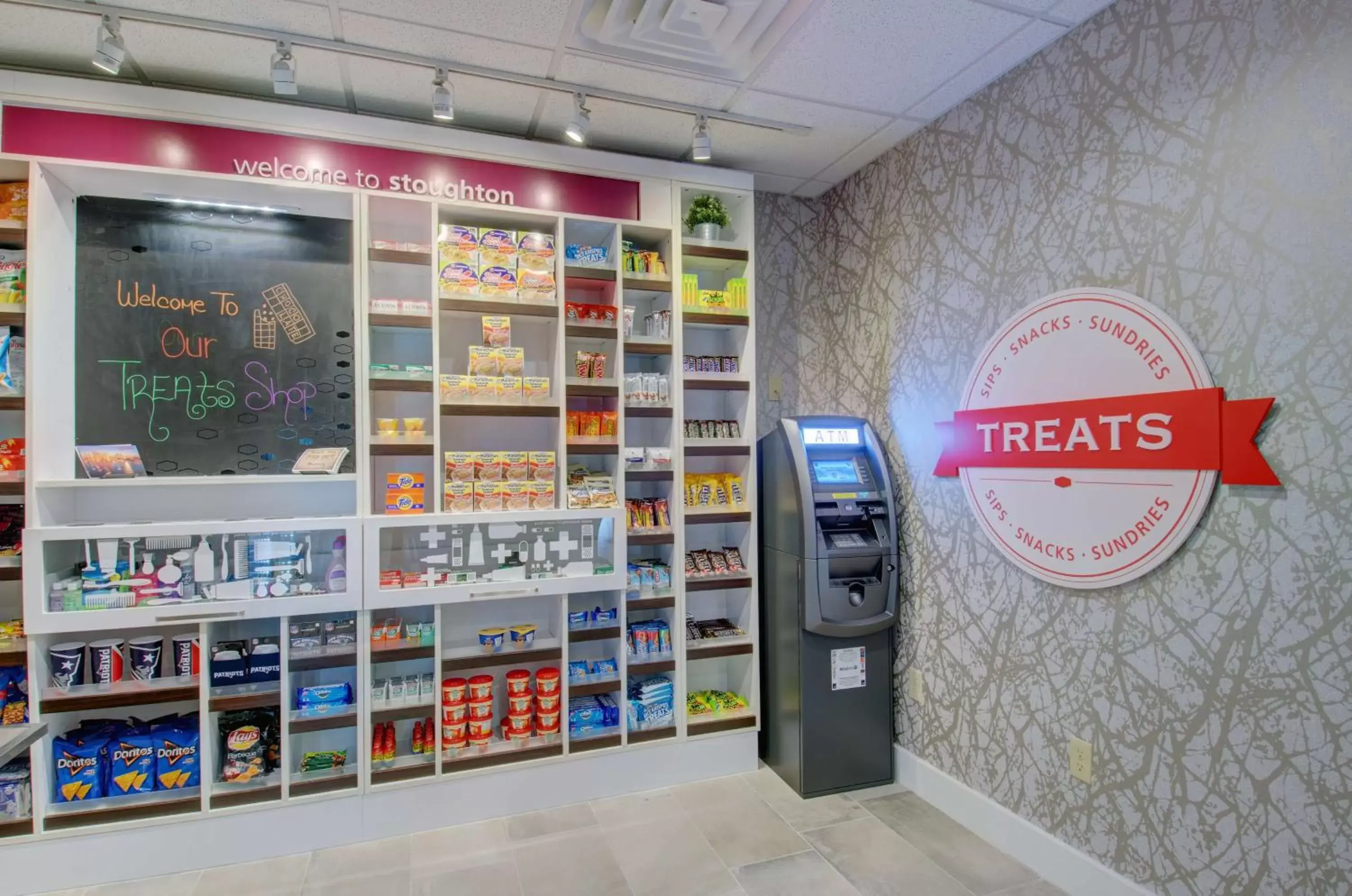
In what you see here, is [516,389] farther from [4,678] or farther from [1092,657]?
[1092,657]

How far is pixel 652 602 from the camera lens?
3.26m

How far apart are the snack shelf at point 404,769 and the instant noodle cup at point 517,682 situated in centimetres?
41

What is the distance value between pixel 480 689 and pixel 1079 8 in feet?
11.8

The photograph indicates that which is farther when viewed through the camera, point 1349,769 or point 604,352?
point 604,352

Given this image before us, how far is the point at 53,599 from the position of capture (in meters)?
2.47

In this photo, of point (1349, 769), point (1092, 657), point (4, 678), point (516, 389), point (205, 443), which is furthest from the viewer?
point (516, 389)

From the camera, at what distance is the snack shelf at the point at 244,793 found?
261 centimetres

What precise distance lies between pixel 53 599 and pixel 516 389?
193 cm

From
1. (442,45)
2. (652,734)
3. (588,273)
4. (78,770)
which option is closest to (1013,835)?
(652,734)

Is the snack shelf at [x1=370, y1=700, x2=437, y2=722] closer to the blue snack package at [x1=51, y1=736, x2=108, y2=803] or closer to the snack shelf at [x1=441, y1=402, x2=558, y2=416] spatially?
the blue snack package at [x1=51, y1=736, x2=108, y2=803]

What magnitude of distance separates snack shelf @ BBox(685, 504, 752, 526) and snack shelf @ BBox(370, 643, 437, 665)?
4.44 feet

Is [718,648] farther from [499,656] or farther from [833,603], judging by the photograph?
[499,656]

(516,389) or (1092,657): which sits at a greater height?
(516,389)

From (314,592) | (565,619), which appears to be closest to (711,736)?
(565,619)
